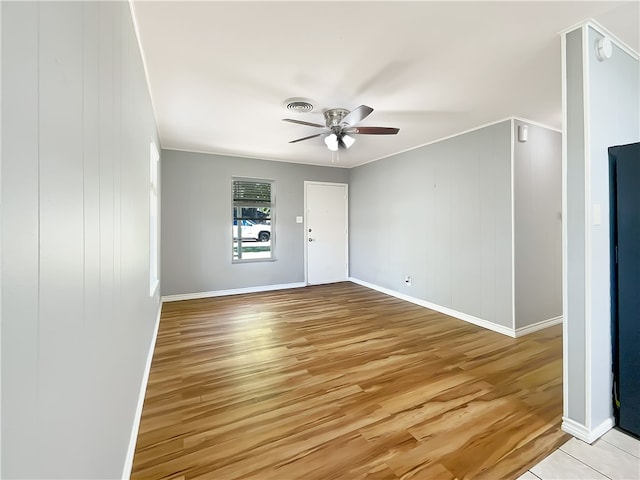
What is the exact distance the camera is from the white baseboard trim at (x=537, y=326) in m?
3.30

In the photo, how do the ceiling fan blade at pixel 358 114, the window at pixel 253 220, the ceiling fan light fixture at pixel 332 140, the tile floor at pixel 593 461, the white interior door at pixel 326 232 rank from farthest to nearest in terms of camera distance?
1. the white interior door at pixel 326 232
2. the window at pixel 253 220
3. the ceiling fan light fixture at pixel 332 140
4. the ceiling fan blade at pixel 358 114
5. the tile floor at pixel 593 461

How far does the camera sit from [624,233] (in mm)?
1814

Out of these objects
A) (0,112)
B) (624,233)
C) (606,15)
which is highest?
(606,15)

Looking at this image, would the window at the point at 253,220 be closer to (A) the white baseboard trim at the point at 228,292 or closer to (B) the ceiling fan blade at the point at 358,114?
(A) the white baseboard trim at the point at 228,292

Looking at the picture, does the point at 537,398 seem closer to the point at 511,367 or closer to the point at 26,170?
the point at 511,367

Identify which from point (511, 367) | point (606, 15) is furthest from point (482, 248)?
point (606, 15)

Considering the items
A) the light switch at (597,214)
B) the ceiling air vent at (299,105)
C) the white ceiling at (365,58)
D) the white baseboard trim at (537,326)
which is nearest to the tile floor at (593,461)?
the light switch at (597,214)

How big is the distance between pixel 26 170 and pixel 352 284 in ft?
18.6

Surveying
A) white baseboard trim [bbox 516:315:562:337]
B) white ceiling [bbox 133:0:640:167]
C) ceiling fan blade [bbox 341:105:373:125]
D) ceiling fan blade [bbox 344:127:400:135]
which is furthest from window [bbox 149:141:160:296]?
white baseboard trim [bbox 516:315:562:337]

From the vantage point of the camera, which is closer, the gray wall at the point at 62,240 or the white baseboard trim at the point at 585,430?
the gray wall at the point at 62,240

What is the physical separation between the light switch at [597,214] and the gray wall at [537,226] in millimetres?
1562

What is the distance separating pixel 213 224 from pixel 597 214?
4853mm

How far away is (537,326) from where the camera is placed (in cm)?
347

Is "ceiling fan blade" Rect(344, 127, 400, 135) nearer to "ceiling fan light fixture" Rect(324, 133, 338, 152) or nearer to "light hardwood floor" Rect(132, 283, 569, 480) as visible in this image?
"ceiling fan light fixture" Rect(324, 133, 338, 152)
